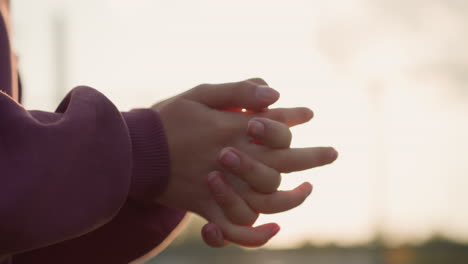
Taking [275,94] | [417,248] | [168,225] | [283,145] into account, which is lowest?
[417,248]

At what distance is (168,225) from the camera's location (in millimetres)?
1579

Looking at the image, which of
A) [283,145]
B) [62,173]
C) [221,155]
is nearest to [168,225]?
[221,155]

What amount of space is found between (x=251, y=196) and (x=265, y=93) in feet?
0.80

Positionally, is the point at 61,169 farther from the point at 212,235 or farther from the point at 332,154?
the point at 332,154

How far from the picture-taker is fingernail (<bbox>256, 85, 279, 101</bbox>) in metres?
1.61

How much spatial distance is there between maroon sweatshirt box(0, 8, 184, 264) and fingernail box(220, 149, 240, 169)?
0.49 feet

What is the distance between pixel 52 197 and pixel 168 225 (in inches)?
20.5

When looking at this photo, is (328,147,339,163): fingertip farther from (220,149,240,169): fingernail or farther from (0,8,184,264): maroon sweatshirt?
(0,8,184,264): maroon sweatshirt

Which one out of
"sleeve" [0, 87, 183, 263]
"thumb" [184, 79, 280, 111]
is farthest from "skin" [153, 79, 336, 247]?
"sleeve" [0, 87, 183, 263]

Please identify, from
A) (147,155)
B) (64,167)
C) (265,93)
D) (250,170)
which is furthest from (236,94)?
(64,167)

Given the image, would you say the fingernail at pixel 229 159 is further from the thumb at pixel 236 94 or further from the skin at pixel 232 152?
the thumb at pixel 236 94

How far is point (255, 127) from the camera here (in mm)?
1589

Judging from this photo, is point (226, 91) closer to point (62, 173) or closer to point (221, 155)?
point (221, 155)

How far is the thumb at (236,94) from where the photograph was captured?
Answer: 5.31ft
